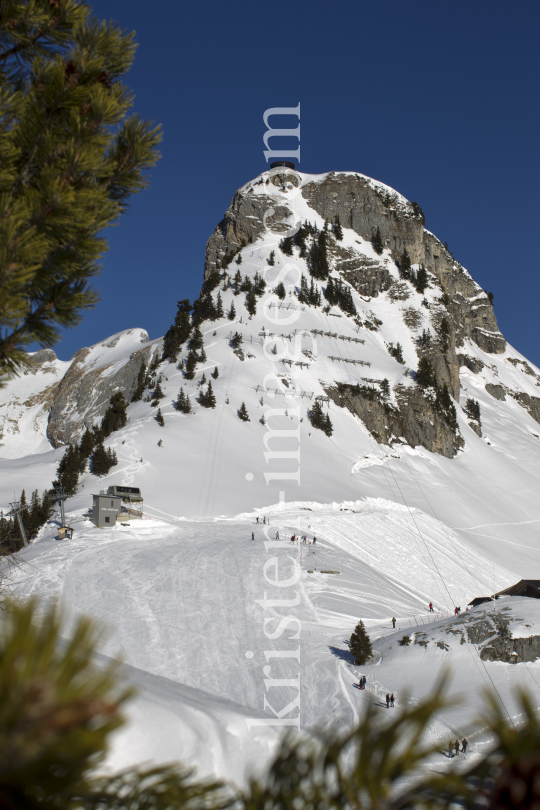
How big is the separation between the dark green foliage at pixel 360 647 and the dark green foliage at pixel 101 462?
26.8 meters

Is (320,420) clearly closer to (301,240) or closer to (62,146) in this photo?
(301,240)

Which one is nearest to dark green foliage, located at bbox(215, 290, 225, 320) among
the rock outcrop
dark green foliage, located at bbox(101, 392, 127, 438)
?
the rock outcrop

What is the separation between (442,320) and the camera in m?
90.2

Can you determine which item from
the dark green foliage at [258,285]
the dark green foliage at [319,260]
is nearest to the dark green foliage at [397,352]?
the dark green foliage at [319,260]

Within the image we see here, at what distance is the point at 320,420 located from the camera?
61125mm

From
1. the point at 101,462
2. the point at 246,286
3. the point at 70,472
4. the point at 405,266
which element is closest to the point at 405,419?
the point at 246,286

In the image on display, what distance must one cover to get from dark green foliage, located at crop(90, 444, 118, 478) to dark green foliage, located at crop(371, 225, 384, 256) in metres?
77.3

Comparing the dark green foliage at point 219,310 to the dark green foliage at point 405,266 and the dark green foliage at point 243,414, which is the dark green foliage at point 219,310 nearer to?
the dark green foliage at point 243,414

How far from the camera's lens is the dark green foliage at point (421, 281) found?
9512 cm

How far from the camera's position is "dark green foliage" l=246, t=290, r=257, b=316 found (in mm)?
71988

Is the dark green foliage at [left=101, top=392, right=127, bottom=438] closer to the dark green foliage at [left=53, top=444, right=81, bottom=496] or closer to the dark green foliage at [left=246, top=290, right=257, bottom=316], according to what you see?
the dark green foliage at [left=53, top=444, right=81, bottom=496]

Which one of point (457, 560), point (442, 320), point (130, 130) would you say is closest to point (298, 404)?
point (457, 560)

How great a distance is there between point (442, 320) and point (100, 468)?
2777 inches

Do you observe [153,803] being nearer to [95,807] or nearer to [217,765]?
[95,807]
